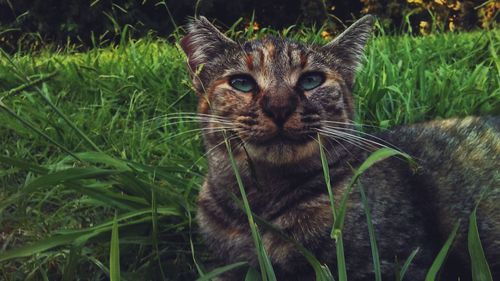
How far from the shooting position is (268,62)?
95.2 inches

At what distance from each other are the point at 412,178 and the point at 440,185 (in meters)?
0.14

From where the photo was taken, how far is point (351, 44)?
2.76 m

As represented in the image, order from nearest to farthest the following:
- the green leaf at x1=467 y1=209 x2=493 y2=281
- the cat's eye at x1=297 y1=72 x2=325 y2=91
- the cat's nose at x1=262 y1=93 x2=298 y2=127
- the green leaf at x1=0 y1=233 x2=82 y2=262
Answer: the green leaf at x1=467 y1=209 x2=493 y2=281 < the green leaf at x1=0 y1=233 x2=82 y2=262 < the cat's nose at x1=262 y1=93 x2=298 y2=127 < the cat's eye at x1=297 y1=72 x2=325 y2=91

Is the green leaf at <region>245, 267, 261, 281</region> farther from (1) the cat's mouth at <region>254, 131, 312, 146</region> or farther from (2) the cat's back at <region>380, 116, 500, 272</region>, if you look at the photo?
(2) the cat's back at <region>380, 116, 500, 272</region>

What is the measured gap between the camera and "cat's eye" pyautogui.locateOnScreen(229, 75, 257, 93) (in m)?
2.40

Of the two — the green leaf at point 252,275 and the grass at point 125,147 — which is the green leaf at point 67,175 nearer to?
the grass at point 125,147

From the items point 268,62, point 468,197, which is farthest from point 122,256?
point 468,197

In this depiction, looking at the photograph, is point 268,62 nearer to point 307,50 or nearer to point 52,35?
point 307,50

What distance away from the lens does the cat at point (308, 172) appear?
2195mm

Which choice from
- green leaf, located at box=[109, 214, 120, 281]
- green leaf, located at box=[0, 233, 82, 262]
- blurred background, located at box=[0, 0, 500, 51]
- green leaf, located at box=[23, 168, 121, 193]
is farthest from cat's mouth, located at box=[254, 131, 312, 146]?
blurred background, located at box=[0, 0, 500, 51]

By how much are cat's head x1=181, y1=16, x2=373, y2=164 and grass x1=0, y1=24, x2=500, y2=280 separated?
266 mm

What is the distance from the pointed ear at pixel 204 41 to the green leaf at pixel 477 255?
133 centimetres

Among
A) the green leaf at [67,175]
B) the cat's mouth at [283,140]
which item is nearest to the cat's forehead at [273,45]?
the cat's mouth at [283,140]

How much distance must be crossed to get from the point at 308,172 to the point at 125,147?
125cm
